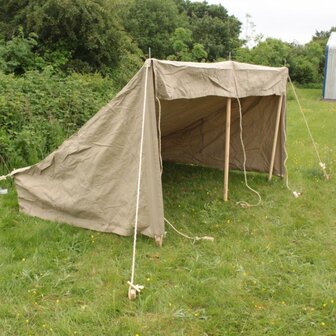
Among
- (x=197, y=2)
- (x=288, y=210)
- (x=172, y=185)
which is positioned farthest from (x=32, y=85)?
(x=197, y=2)

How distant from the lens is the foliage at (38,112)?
617 centimetres

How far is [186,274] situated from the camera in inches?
147

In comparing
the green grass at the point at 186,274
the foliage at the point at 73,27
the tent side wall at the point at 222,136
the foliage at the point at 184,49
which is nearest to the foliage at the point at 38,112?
the green grass at the point at 186,274

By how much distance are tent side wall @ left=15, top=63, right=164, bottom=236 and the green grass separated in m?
0.18

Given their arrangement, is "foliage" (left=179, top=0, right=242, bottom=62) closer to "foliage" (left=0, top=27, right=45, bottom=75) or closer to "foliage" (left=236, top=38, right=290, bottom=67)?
"foliage" (left=236, top=38, right=290, bottom=67)

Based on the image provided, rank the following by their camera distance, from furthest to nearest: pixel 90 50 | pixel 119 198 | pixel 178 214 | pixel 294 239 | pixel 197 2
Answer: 1. pixel 197 2
2. pixel 90 50
3. pixel 178 214
4. pixel 294 239
5. pixel 119 198

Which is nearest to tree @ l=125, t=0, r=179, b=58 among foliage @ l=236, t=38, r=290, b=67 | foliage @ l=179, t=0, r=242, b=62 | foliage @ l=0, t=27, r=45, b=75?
foliage @ l=179, t=0, r=242, b=62

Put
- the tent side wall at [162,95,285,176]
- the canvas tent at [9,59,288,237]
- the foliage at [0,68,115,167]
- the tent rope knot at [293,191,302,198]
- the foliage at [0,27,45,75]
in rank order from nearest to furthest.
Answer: the canvas tent at [9,59,288,237], the tent rope knot at [293,191,302,198], the foliage at [0,68,115,167], the tent side wall at [162,95,285,176], the foliage at [0,27,45,75]

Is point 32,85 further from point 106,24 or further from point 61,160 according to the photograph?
point 106,24

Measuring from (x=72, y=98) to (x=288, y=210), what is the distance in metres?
4.10

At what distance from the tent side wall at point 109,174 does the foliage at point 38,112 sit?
143 cm

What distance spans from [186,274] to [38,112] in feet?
13.8

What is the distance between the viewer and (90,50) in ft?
37.4

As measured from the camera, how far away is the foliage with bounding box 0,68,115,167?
6172mm
